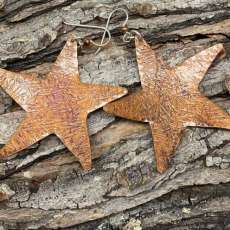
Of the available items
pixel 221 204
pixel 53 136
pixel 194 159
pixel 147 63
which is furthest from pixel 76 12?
pixel 221 204

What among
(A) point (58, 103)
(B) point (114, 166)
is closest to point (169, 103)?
(B) point (114, 166)

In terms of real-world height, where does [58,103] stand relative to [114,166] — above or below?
above

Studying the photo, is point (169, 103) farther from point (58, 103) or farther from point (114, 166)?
point (58, 103)
